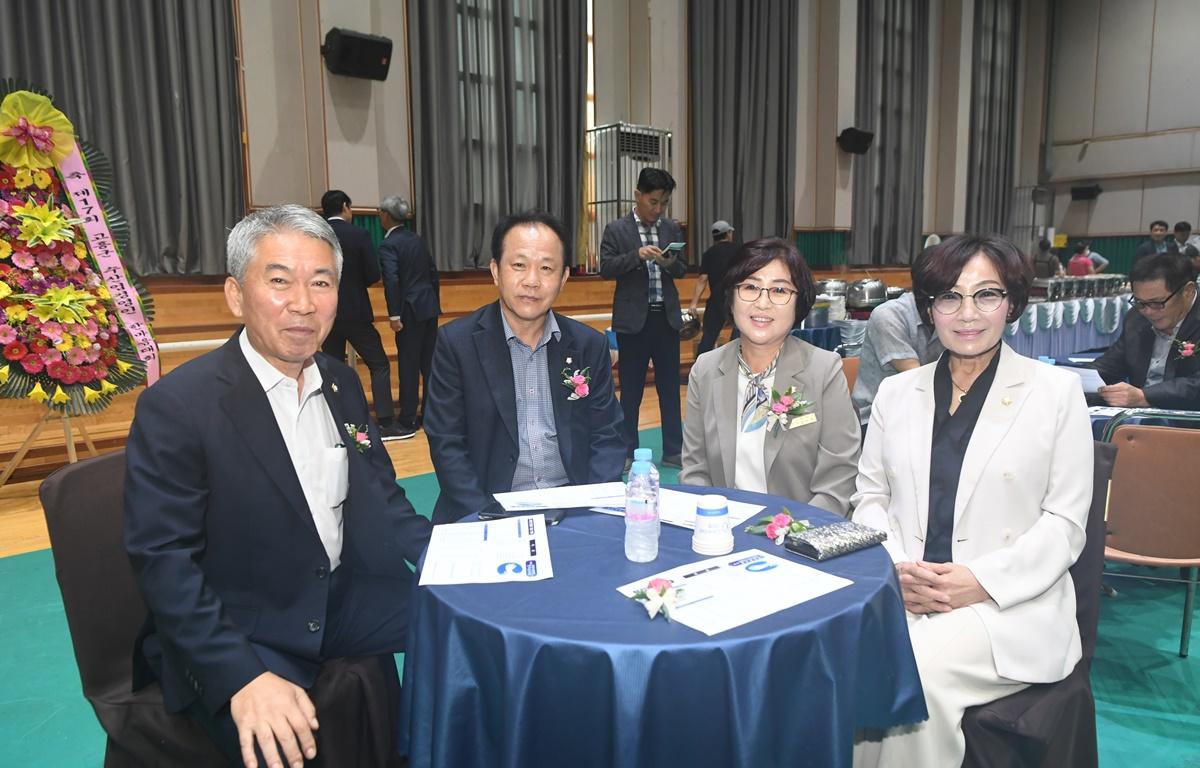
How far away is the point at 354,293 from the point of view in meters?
5.21

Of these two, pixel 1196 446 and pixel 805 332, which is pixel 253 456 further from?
pixel 805 332

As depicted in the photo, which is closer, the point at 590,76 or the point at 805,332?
the point at 805,332

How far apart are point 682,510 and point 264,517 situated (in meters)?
0.83

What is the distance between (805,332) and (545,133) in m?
3.29

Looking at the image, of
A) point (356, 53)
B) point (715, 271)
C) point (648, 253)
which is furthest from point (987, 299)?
point (356, 53)

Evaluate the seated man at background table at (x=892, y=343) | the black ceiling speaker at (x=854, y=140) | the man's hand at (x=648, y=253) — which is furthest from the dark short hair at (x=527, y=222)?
the black ceiling speaker at (x=854, y=140)

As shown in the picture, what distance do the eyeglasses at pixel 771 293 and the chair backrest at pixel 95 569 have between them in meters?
1.48

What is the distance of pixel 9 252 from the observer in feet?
11.0

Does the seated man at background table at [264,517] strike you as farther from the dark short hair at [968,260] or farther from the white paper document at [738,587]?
the dark short hair at [968,260]

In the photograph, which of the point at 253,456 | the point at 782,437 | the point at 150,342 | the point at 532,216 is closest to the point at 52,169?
the point at 150,342

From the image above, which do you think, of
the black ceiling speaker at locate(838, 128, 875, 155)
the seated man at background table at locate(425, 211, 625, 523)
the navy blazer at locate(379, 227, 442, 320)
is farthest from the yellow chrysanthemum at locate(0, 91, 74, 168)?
the black ceiling speaker at locate(838, 128, 875, 155)

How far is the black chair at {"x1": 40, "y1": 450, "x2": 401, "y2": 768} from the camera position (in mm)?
1385

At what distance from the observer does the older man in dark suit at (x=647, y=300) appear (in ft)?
15.1

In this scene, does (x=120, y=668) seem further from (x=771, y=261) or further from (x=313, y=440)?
(x=771, y=261)
